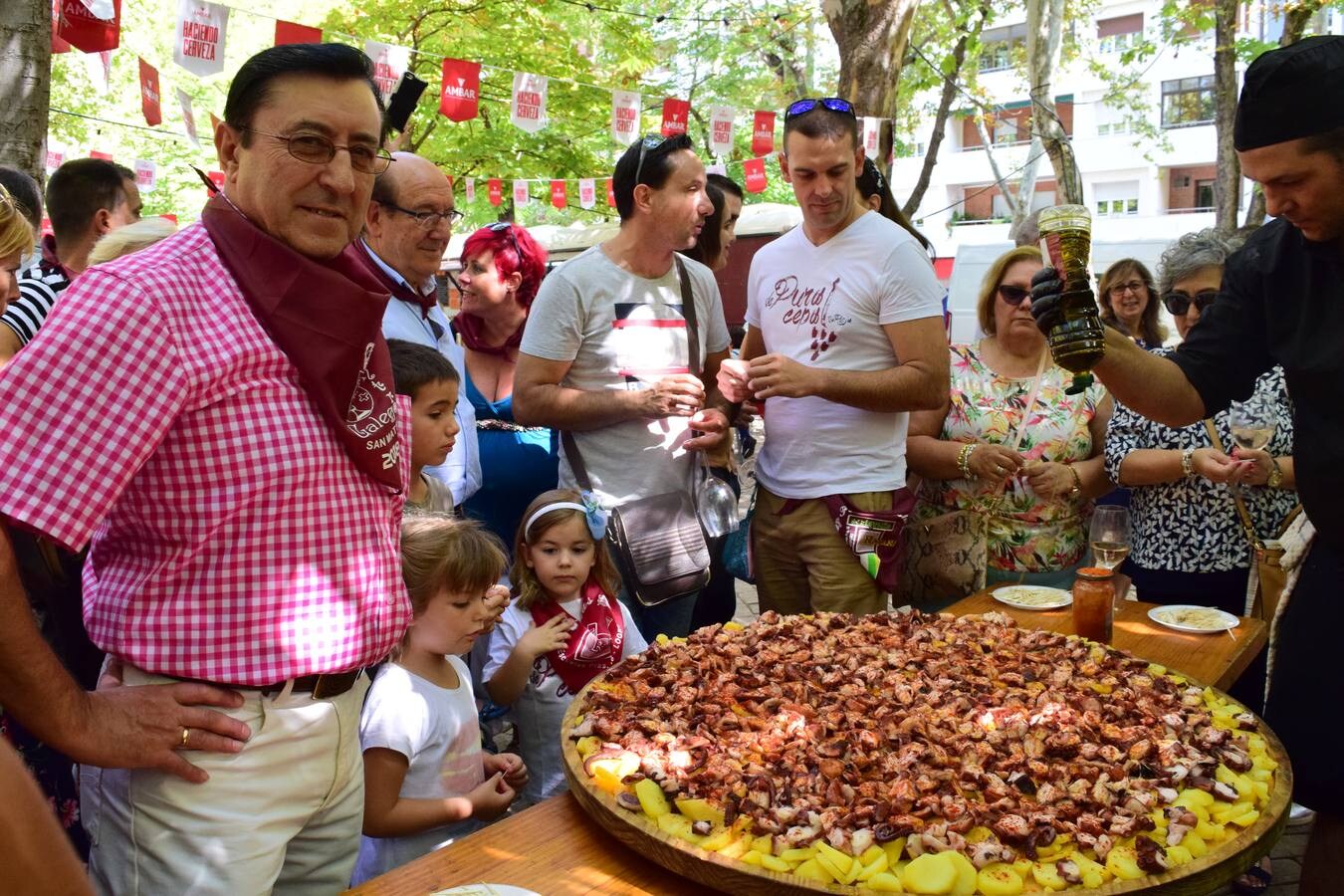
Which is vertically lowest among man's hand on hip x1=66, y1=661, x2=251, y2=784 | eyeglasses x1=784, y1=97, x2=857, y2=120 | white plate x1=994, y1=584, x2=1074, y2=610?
white plate x1=994, y1=584, x2=1074, y2=610

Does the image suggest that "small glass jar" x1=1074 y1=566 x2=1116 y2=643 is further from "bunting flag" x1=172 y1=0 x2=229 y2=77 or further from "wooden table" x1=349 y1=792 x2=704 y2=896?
"bunting flag" x1=172 y1=0 x2=229 y2=77

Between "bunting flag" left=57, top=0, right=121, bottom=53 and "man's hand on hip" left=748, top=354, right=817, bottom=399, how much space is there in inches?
230

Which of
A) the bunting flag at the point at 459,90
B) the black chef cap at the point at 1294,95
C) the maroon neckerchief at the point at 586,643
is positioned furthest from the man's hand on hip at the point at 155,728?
the bunting flag at the point at 459,90

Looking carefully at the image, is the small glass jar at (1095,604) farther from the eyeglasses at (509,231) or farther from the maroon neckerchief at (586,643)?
the eyeglasses at (509,231)

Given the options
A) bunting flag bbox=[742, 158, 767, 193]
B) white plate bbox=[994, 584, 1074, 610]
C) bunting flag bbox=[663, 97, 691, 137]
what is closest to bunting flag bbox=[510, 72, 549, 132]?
bunting flag bbox=[663, 97, 691, 137]

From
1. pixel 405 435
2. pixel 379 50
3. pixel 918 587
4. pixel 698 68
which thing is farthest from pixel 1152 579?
pixel 698 68

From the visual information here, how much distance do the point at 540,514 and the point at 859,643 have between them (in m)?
1.07

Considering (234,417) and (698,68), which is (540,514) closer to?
(234,417)

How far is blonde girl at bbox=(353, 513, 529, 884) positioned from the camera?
7.82ft

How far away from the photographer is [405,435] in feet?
7.69

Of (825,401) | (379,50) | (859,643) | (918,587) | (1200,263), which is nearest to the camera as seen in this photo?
(859,643)

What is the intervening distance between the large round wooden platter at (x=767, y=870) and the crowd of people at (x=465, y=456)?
51 cm

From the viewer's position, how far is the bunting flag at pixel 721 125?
1396 centimetres

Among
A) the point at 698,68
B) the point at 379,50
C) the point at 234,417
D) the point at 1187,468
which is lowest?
the point at 1187,468
